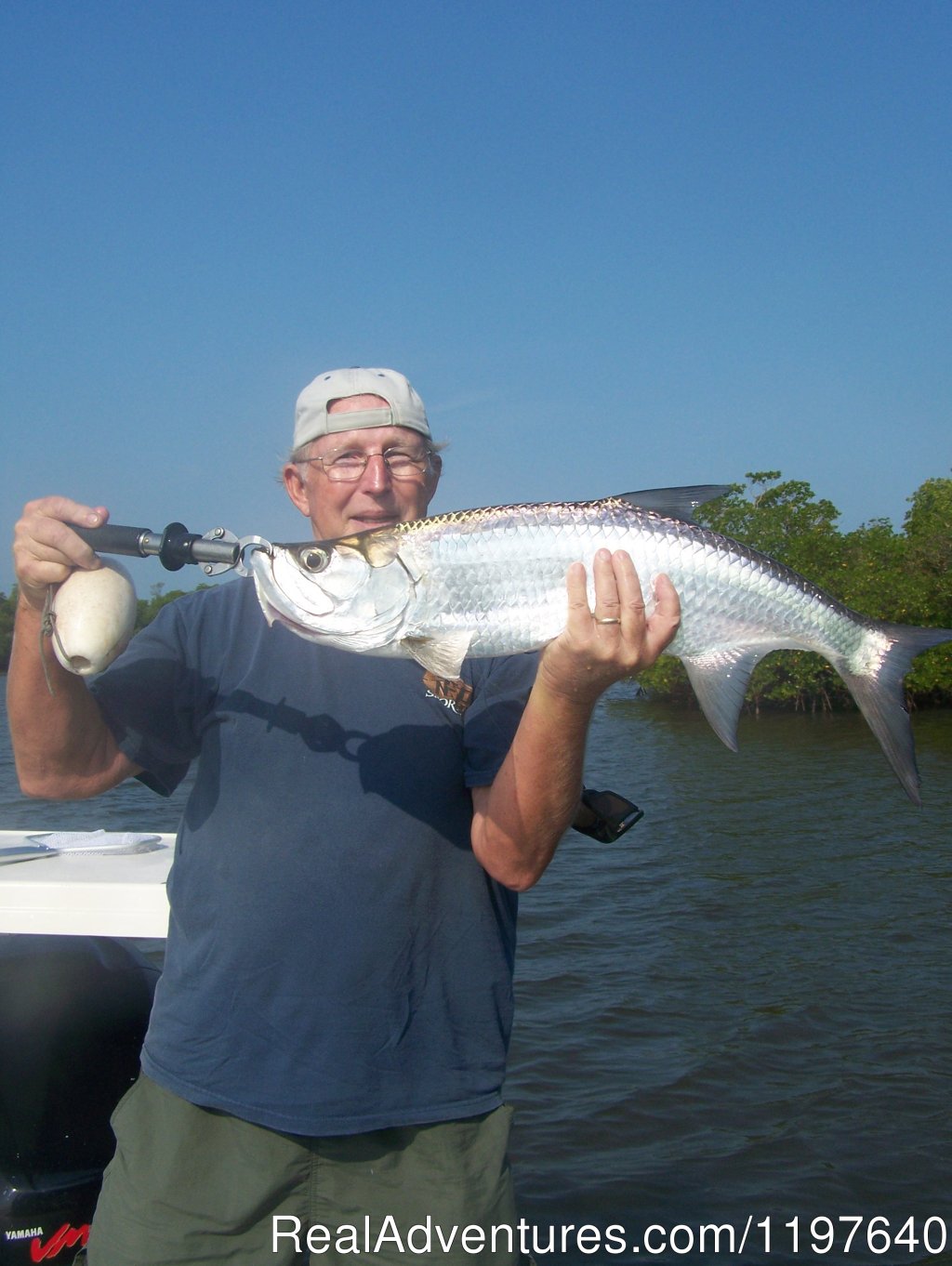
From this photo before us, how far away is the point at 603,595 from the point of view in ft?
9.13

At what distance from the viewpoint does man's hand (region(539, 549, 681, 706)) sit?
8.99 feet

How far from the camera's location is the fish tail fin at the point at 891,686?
10.5ft

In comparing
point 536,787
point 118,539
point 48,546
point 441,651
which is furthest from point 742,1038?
point 48,546

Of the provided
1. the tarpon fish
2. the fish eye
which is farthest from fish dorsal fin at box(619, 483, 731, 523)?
the fish eye

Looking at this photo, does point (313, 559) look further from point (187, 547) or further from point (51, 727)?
point (51, 727)

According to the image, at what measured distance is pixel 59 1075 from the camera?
3.69 m

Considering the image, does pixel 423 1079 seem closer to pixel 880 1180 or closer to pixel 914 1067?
pixel 880 1180

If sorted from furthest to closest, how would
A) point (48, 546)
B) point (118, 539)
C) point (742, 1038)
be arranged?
point (742, 1038) → point (118, 539) → point (48, 546)

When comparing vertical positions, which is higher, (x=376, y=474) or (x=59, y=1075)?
(x=376, y=474)

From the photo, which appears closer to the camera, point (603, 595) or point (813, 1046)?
point (603, 595)

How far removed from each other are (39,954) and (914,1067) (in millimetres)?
7478

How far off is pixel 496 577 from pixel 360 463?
0.84 meters

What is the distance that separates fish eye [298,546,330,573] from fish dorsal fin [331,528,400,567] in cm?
5

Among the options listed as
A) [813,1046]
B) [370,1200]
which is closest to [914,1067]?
[813,1046]
